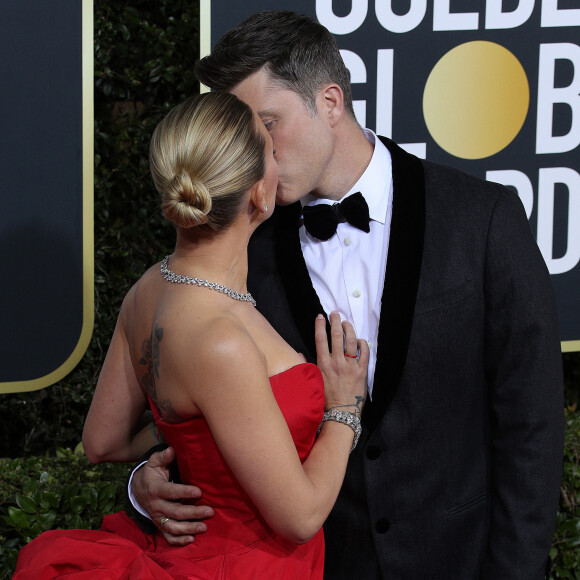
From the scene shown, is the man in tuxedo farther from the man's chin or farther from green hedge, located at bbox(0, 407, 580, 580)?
green hedge, located at bbox(0, 407, 580, 580)

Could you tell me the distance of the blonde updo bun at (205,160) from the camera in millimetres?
1402

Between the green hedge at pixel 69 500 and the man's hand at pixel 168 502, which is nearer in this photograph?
the man's hand at pixel 168 502

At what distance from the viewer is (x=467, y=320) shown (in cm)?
173

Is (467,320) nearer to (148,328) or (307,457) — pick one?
(307,457)

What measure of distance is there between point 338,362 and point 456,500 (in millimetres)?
471

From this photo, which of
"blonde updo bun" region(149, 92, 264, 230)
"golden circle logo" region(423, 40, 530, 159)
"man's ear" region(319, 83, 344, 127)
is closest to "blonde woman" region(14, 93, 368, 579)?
"blonde updo bun" region(149, 92, 264, 230)

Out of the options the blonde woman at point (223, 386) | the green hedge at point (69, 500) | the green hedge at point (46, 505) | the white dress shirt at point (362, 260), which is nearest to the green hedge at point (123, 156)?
the green hedge at point (69, 500)

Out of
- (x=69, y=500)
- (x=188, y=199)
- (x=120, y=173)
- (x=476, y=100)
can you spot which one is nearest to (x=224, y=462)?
(x=188, y=199)

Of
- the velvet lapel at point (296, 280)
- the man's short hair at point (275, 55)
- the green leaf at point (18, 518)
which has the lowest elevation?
the green leaf at point (18, 518)

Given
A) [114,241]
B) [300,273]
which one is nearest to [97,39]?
[114,241]

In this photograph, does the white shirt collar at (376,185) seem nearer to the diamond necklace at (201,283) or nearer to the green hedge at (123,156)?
the diamond necklace at (201,283)

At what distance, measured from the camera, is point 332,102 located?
77.0 inches

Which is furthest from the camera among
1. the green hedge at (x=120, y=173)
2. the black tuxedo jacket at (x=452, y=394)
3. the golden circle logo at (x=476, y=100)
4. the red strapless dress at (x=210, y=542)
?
the green hedge at (x=120, y=173)

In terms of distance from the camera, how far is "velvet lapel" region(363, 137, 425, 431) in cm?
174
